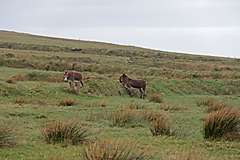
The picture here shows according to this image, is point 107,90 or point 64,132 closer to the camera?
point 64,132

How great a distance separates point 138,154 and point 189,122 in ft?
25.5

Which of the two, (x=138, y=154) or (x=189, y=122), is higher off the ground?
(x=138, y=154)

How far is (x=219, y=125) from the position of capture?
9234 millimetres

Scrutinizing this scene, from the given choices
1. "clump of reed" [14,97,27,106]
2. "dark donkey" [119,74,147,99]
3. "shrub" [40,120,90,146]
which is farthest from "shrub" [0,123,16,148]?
"dark donkey" [119,74,147,99]

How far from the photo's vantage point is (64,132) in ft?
26.1

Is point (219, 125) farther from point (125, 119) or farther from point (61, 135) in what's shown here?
point (61, 135)

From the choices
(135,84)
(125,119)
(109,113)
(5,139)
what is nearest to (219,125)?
(125,119)

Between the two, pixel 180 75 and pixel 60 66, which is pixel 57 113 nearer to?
pixel 60 66

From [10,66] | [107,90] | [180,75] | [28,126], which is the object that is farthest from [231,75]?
[28,126]

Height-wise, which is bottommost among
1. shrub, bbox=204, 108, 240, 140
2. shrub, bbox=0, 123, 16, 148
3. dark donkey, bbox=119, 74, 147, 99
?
dark donkey, bbox=119, 74, 147, 99

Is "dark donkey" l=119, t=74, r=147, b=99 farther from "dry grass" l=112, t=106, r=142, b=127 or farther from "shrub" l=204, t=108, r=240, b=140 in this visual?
"shrub" l=204, t=108, r=240, b=140

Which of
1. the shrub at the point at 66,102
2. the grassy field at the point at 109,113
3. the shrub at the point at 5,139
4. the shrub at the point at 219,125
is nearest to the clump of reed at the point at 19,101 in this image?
the grassy field at the point at 109,113

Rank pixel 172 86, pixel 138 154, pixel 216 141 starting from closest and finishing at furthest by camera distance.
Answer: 1. pixel 138 154
2. pixel 216 141
3. pixel 172 86

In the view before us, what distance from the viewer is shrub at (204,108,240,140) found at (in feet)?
30.6
